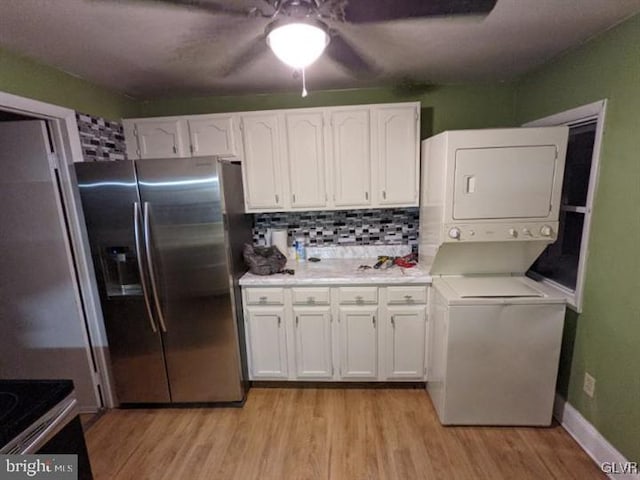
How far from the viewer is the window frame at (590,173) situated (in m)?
1.64

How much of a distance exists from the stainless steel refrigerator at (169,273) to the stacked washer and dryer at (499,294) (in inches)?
56.7

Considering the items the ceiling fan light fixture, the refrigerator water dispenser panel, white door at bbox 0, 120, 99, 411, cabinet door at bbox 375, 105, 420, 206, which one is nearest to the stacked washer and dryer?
cabinet door at bbox 375, 105, 420, 206

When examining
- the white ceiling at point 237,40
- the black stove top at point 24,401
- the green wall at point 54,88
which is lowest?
the black stove top at point 24,401

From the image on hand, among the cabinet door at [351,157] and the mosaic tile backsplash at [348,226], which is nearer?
the cabinet door at [351,157]

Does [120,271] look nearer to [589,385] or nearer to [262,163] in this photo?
[262,163]

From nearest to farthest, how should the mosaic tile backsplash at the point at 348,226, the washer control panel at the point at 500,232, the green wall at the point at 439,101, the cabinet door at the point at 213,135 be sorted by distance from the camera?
the washer control panel at the point at 500,232
the cabinet door at the point at 213,135
the green wall at the point at 439,101
the mosaic tile backsplash at the point at 348,226

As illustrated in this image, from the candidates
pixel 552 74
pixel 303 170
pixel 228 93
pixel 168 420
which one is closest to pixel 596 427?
pixel 552 74

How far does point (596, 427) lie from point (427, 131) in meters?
2.27

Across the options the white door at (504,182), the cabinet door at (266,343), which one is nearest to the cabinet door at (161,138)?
the cabinet door at (266,343)

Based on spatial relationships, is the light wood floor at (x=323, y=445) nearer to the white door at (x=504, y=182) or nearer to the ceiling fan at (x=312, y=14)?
the white door at (x=504, y=182)

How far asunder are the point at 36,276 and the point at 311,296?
187cm

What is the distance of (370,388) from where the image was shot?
238 centimetres

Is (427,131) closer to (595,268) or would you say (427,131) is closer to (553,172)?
(553,172)

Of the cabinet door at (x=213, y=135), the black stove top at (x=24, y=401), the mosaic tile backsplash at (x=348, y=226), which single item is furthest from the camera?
the mosaic tile backsplash at (x=348, y=226)
